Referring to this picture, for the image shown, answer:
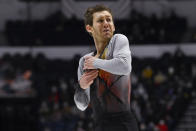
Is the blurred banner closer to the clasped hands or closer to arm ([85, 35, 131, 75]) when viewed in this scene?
the clasped hands

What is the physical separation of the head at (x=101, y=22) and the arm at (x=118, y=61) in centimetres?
16

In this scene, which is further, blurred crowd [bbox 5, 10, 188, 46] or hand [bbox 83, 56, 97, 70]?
blurred crowd [bbox 5, 10, 188, 46]

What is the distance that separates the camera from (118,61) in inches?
136

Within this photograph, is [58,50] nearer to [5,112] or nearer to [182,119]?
[5,112]

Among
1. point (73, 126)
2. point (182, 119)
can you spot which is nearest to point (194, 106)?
point (182, 119)

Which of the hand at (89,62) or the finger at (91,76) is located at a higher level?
the hand at (89,62)

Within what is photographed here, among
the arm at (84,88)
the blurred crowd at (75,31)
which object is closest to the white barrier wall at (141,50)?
the blurred crowd at (75,31)

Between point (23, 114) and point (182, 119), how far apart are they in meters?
6.44

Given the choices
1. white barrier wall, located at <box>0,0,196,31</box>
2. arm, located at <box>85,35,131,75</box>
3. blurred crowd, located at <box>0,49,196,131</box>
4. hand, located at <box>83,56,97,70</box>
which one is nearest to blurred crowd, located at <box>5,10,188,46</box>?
blurred crowd, located at <box>0,49,196,131</box>

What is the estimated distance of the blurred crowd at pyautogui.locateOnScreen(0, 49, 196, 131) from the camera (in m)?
15.1

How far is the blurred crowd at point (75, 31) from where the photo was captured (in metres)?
19.1

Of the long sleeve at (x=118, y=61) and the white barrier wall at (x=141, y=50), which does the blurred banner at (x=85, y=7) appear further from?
the long sleeve at (x=118, y=61)

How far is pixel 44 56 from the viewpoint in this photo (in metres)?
18.5

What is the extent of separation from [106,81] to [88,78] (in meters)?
0.16
